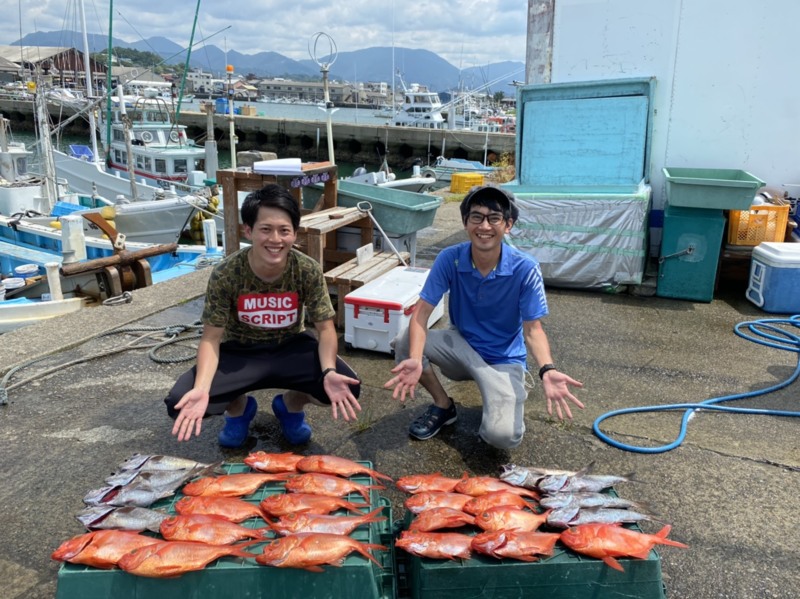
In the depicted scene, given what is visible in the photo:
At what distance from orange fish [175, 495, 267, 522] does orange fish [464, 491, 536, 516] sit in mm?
803

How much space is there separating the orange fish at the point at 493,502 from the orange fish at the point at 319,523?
404 millimetres

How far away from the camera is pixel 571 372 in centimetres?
464

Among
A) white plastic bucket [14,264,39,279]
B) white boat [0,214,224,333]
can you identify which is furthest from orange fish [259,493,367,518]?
white plastic bucket [14,264,39,279]

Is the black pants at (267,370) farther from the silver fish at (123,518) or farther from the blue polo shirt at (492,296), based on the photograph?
the silver fish at (123,518)

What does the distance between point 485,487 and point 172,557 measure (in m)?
1.26

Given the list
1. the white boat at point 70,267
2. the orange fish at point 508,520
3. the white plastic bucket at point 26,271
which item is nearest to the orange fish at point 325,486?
the orange fish at point 508,520

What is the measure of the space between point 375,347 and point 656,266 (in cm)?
394

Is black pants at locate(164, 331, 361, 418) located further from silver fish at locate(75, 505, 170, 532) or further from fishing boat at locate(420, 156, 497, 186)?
fishing boat at locate(420, 156, 497, 186)

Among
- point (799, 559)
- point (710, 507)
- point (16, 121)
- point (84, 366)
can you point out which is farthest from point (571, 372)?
point (16, 121)

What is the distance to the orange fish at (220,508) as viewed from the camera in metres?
2.21

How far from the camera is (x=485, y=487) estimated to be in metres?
2.54

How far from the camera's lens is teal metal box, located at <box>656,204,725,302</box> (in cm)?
590

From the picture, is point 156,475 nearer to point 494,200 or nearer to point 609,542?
point 609,542

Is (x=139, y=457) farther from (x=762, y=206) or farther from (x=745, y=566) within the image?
(x=762, y=206)
